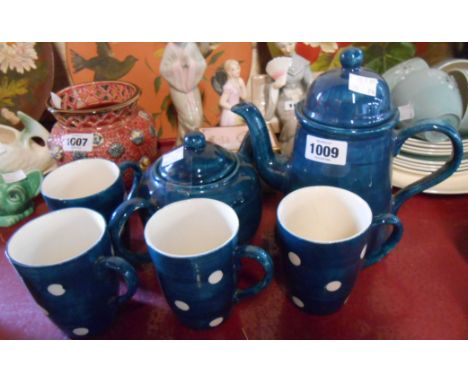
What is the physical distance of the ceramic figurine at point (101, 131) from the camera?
77 centimetres

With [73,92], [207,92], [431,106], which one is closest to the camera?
[431,106]

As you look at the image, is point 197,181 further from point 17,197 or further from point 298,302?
point 17,197

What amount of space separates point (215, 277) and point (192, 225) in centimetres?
12

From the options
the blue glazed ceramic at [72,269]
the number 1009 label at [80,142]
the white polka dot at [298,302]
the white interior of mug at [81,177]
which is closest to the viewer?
the blue glazed ceramic at [72,269]

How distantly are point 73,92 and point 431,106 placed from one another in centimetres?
74

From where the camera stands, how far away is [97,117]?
78cm

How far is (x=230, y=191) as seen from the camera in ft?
1.92

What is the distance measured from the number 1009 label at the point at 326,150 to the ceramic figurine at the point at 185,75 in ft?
0.98

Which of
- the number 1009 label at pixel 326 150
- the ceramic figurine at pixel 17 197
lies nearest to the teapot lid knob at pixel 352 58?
the number 1009 label at pixel 326 150

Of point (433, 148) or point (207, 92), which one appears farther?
point (207, 92)

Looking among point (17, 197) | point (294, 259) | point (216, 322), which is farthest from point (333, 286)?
point (17, 197)

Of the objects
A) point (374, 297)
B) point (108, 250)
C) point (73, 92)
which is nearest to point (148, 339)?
point (108, 250)

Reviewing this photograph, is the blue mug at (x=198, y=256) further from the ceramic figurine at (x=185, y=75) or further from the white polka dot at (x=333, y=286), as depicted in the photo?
the ceramic figurine at (x=185, y=75)

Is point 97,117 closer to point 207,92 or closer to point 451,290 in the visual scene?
point 207,92
